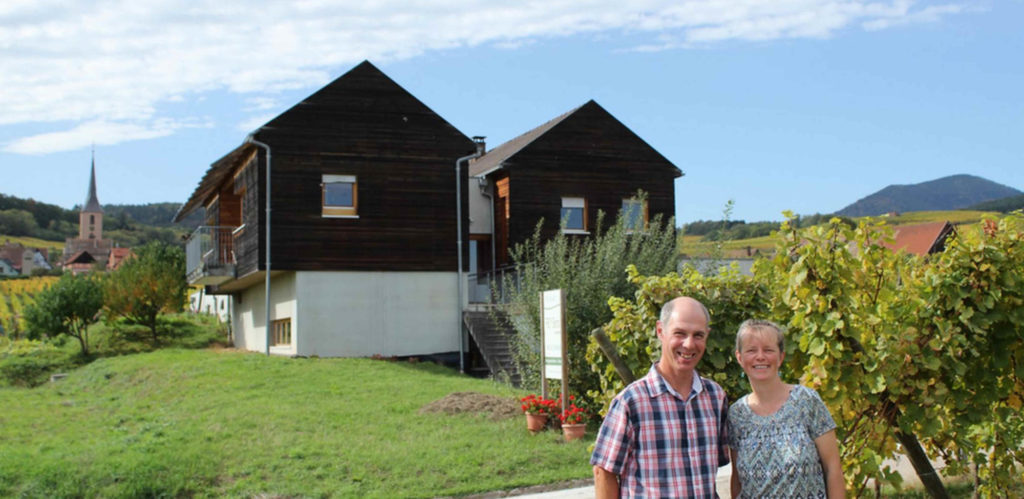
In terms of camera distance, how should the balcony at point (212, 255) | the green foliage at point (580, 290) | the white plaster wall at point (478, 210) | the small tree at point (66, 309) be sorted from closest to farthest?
1. the green foliage at point (580, 290)
2. the balcony at point (212, 255)
3. the white plaster wall at point (478, 210)
4. the small tree at point (66, 309)

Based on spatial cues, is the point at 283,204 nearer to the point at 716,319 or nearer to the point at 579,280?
the point at 579,280

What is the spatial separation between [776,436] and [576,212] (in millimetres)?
22884

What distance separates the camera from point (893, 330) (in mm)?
5754

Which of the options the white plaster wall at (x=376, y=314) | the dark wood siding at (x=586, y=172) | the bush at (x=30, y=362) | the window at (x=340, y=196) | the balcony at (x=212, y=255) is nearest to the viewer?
the white plaster wall at (x=376, y=314)

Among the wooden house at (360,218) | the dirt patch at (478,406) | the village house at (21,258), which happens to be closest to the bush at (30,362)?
the wooden house at (360,218)

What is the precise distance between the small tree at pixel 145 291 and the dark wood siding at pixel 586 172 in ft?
47.7

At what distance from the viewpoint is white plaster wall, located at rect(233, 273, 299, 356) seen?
2409cm

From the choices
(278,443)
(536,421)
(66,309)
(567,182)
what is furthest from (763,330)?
(66,309)

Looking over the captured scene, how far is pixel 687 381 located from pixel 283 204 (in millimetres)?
20670

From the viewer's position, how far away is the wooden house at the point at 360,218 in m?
23.5

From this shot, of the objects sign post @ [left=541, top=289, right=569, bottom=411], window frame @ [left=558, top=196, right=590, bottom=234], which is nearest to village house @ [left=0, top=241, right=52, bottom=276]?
window frame @ [left=558, top=196, right=590, bottom=234]

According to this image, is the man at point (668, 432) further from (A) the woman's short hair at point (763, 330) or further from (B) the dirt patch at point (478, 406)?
(B) the dirt patch at point (478, 406)

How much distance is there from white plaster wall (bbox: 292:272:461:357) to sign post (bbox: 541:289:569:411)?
11097mm

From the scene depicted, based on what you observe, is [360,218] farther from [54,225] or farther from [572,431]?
[54,225]
